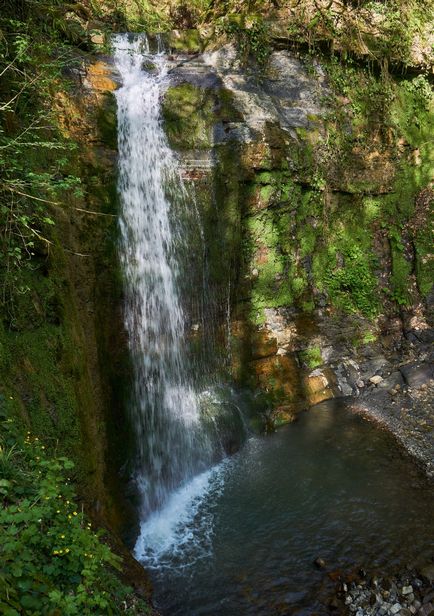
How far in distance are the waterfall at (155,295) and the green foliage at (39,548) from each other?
11.0ft

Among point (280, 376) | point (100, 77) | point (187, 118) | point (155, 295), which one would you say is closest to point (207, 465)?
point (280, 376)

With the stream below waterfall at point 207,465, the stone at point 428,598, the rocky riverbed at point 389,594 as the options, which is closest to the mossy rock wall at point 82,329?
the stream below waterfall at point 207,465

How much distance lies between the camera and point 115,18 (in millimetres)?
9297

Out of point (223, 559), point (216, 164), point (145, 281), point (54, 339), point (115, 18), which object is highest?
point (115, 18)

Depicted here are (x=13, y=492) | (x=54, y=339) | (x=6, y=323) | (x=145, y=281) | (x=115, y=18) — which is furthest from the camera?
(x=115, y=18)

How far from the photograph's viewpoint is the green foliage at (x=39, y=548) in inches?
83.7

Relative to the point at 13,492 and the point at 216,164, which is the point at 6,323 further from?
the point at 216,164

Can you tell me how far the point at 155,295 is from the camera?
702 cm

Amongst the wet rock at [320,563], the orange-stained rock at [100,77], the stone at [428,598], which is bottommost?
the stone at [428,598]

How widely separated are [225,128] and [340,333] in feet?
15.8

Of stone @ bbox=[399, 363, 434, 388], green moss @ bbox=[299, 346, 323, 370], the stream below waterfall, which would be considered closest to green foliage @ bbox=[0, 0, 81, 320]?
the stream below waterfall

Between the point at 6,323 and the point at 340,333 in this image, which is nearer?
the point at 6,323

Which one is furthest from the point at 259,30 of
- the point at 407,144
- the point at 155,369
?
the point at 155,369

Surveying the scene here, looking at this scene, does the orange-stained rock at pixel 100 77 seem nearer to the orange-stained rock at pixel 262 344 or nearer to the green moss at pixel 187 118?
the green moss at pixel 187 118
